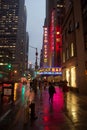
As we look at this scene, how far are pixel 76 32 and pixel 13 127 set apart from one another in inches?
1043

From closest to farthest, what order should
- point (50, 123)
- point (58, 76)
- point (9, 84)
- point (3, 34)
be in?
point (50, 123)
point (9, 84)
point (58, 76)
point (3, 34)

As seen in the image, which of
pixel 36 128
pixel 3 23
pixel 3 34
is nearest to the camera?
pixel 36 128

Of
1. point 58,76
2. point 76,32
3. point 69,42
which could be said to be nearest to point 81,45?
point 76,32

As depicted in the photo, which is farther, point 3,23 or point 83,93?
point 3,23

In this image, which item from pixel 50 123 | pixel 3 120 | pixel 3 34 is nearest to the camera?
pixel 50 123

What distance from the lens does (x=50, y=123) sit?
31.5 feet

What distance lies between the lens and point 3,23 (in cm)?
19988

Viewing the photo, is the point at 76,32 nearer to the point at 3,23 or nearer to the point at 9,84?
the point at 9,84

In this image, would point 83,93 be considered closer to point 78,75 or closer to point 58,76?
point 78,75

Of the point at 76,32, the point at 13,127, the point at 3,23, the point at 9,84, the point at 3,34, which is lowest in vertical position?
the point at 13,127

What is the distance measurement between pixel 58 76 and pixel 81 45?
151 ft

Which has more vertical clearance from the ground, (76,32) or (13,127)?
(76,32)

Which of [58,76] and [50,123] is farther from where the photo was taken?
[58,76]

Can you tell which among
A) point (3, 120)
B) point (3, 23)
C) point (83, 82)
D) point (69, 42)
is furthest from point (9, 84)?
point (3, 23)
